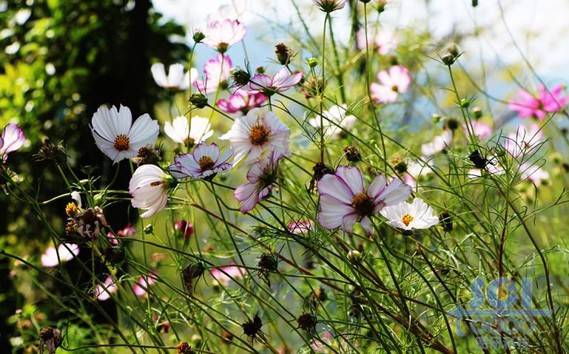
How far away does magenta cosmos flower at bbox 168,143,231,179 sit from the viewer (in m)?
0.70

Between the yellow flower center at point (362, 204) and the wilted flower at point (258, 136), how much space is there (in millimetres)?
87

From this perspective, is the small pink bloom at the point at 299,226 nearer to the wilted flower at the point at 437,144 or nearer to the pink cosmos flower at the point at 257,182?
the pink cosmos flower at the point at 257,182

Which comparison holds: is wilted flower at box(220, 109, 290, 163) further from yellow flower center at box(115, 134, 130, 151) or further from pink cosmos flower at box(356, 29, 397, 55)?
pink cosmos flower at box(356, 29, 397, 55)

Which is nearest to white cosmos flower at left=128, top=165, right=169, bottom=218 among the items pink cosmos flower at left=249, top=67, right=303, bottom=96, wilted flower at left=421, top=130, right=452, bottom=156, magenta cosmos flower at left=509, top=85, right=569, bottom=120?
pink cosmos flower at left=249, top=67, right=303, bottom=96

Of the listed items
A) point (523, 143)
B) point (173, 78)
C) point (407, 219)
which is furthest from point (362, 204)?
point (173, 78)

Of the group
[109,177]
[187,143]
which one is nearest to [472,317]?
[187,143]

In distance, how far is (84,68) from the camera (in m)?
2.15

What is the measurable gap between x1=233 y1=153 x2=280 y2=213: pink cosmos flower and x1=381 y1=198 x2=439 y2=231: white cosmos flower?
0.36 feet

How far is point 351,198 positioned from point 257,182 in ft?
0.31

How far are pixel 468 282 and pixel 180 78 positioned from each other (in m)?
0.48

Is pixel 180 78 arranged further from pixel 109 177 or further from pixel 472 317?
pixel 109 177

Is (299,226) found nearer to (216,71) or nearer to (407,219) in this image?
(407,219)

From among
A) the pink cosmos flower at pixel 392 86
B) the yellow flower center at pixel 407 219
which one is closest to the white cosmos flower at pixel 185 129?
the yellow flower center at pixel 407 219

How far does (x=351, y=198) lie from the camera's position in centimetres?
63
